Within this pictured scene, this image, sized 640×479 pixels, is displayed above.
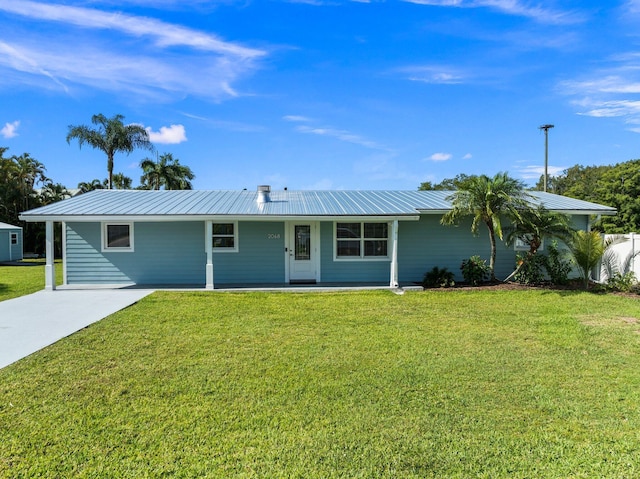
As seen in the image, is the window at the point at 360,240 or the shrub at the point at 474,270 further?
the window at the point at 360,240

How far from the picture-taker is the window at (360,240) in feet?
41.4

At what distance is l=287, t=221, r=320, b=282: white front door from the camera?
41.3 ft

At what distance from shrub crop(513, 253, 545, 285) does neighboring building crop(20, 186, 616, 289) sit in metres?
1.00

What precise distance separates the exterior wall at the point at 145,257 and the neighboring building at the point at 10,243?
58.7 ft

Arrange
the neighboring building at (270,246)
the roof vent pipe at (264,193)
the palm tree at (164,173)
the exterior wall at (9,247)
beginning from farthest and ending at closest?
1. the palm tree at (164,173)
2. the exterior wall at (9,247)
3. the roof vent pipe at (264,193)
4. the neighboring building at (270,246)

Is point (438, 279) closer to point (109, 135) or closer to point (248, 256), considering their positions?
point (248, 256)

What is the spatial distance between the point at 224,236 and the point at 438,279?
23.2 ft

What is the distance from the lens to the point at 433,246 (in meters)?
12.8

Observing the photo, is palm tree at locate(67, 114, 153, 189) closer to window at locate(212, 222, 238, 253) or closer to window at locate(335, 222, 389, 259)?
window at locate(212, 222, 238, 253)

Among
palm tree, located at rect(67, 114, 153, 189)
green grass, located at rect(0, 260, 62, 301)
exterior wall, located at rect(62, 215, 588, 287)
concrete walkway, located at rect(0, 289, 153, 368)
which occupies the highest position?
palm tree, located at rect(67, 114, 153, 189)

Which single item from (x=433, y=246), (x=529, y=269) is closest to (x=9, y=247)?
(x=433, y=246)

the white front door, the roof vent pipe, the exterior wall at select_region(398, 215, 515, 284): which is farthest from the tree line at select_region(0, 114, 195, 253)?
the exterior wall at select_region(398, 215, 515, 284)

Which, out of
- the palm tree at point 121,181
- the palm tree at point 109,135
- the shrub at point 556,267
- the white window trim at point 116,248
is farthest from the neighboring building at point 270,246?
the palm tree at point 121,181

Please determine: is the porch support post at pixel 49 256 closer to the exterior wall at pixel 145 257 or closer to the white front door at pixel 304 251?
the exterior wall at pixel 145 257
